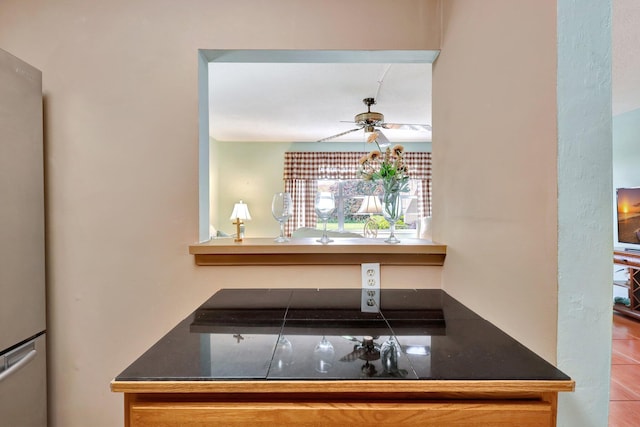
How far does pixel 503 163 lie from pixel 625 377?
2.24m

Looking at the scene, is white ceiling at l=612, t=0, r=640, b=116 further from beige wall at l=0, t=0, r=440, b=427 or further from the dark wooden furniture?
the dark wooden furniture

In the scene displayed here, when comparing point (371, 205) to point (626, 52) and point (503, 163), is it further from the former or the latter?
point (626, 52)

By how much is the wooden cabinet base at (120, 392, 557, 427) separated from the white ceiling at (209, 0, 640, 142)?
2172 millimetres

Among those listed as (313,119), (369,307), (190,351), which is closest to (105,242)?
(190,351)

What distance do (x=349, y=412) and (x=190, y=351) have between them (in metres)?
0.36

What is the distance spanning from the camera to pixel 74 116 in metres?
1.29

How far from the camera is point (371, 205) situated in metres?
1.52

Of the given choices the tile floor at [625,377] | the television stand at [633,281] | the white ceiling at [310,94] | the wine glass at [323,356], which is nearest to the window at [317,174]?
the white ceiling at [310,94]

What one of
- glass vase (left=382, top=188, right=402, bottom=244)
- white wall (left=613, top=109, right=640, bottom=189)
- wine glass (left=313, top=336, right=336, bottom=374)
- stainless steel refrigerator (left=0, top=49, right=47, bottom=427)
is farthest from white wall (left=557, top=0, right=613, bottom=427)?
white wall (left=613, top=109, right=640, bottom=189)

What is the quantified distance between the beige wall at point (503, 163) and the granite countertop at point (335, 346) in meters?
0.10

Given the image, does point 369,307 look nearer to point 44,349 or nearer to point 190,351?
point 190,351

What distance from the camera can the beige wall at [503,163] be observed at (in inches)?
27.3

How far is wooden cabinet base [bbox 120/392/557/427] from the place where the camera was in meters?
0.60

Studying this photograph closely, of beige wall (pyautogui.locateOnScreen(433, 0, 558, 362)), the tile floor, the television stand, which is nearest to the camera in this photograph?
beige wall (pyautogui.locateOnScreen(433, 0, 558, 362))
